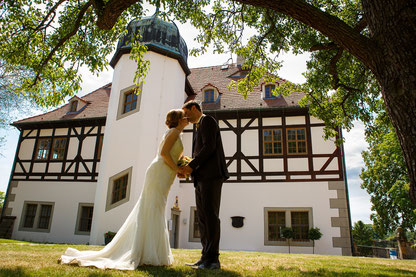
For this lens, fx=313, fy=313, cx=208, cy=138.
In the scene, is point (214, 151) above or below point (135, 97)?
below

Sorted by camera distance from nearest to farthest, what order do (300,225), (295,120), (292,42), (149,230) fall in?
(149,230) < (292,42) < (300,225) < (295,120)

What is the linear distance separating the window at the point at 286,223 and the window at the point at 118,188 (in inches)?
234

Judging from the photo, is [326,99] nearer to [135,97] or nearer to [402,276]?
[402,276]

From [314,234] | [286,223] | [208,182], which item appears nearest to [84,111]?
[286,223]

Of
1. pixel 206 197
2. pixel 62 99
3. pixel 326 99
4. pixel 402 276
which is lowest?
pixel 402 276

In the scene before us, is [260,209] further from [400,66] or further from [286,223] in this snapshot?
[400,66]

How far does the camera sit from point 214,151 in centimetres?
390

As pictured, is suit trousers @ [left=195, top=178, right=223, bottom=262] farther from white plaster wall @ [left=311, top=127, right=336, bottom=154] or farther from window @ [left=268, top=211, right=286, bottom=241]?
white plaster wall @ [left=311, top=127, right=336, bottom=154]

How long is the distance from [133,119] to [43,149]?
7600 millimetres

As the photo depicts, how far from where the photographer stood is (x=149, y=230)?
371cm

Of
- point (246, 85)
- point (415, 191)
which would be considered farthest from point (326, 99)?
point (415, 191)

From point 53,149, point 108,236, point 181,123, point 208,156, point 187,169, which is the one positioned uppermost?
point 53,149

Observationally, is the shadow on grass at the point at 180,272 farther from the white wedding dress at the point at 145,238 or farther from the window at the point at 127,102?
the window at the point at 127,102

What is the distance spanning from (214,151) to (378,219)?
2691 cm
